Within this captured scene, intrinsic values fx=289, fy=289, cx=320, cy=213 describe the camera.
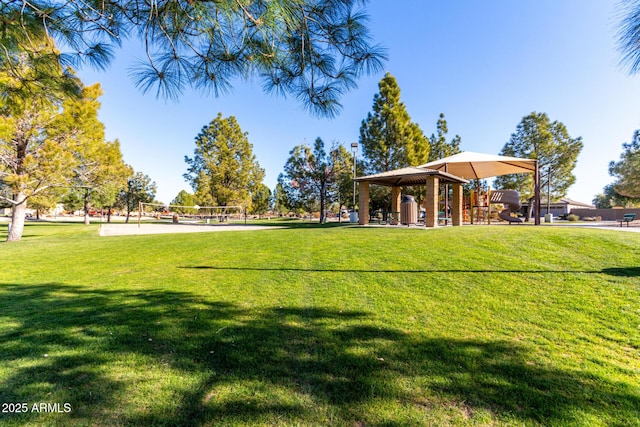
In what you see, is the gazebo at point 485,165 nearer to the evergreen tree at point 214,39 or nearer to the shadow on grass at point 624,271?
the shadow on grass at point 624,271

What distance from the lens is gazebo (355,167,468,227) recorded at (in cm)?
1155

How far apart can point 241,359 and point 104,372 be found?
1065 millimetres

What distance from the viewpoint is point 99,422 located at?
5.88ft

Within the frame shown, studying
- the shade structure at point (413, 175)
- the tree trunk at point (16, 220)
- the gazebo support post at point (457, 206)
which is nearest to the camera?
the shade structure at point (413, 175)

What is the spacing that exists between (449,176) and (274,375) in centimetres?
1169

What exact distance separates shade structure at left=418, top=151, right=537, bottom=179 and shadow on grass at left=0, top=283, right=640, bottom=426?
12.2 meters

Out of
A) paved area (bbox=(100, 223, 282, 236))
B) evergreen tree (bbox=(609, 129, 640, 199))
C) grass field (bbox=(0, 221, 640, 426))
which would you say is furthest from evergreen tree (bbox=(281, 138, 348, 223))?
evergreen tree (bbox=(609, 129, 640, 199))

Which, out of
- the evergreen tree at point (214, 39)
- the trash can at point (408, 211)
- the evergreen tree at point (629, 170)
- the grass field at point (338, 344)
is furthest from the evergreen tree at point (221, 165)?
the evergreen tree at point (629, 170)

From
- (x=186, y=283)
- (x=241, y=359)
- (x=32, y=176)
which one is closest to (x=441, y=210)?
(x=186, y=283)

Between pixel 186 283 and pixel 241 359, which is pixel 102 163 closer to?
pixel 186 283

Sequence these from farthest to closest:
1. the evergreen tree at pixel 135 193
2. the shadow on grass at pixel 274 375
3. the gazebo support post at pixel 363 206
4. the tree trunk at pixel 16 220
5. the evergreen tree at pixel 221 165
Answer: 1. the evergreen tree at pixel 135 193
2. the evergreen tree at pixel 221 165
3. the gazebo support post at pixel 363 206
4. the tree trunk at pixel 16 220
5. the shadow on grass at pixel 274 375

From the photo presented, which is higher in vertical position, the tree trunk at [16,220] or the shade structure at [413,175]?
the shade structure at [413,175]

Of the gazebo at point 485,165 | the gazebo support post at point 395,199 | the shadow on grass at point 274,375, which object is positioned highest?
the gazebo at point 485,165

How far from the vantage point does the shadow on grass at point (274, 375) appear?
188cm
